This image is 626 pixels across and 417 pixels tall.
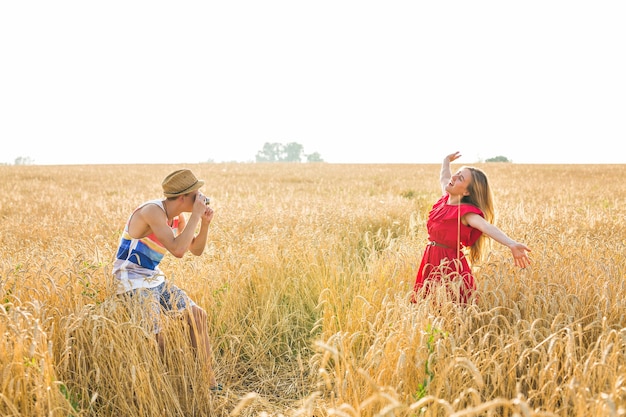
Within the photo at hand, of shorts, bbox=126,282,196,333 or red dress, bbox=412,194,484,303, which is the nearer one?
shorts, bbox=126,282,196,333

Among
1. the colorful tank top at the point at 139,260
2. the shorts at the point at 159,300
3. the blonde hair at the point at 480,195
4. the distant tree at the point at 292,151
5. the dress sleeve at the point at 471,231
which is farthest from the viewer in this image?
the distant tree at the point at 292,151

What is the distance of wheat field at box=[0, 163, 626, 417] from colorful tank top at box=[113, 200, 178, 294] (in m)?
0.12

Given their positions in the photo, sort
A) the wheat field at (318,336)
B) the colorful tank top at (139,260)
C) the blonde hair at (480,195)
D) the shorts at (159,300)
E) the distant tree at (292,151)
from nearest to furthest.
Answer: the wheat field at (318,336)
the shorts at (159,300)
the colorful tank top at (139,260)
the blonde hair at (480,195)
the distant tree at (292,151)

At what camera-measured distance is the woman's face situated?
392 centimetres

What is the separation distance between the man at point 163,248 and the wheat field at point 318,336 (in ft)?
0.38

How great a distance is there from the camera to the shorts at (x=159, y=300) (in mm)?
3172

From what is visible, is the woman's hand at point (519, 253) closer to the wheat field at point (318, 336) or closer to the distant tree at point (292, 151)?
the wheat field at point (318, 336)

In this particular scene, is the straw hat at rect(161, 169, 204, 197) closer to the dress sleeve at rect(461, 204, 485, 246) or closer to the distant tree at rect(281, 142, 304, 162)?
the dress sleeve at rect(461, 204, 485, 246)

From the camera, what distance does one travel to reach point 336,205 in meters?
9.41

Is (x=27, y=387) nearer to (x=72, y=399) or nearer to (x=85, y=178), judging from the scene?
(x=72, y=399)

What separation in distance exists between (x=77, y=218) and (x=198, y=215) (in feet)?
19.4

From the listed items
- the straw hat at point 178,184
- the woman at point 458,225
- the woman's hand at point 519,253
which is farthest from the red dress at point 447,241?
the straw hat at point 178,184

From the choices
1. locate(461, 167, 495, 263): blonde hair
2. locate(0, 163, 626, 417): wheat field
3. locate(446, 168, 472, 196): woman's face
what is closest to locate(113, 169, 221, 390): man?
locate(0, 163, 626, 417): wheat field

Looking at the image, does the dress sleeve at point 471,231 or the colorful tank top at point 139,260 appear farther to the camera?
the dress sleeve at point 471,231
